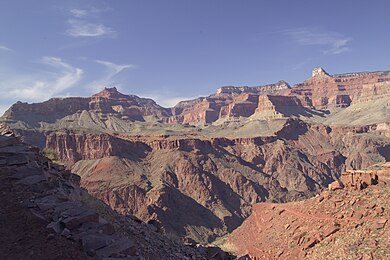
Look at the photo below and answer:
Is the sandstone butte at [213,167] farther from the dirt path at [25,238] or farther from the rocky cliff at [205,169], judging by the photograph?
the dirt path at [25,238]

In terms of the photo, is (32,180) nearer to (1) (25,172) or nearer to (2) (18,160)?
(1) (25,172)

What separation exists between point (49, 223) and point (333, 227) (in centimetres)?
2018

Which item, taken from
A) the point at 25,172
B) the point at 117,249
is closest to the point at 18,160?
the point at 25,172

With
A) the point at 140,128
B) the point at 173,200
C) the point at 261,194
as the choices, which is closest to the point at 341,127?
the point at 261,194

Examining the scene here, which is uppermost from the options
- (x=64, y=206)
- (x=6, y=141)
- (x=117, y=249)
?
(x=6, y=141)

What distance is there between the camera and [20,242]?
12.0m

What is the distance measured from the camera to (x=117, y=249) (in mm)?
12469

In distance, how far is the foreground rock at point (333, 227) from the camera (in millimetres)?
22609

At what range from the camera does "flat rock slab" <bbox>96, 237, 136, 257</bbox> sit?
12.1 m

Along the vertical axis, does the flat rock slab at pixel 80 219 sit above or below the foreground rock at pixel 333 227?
above

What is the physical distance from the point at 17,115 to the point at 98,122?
108 ft

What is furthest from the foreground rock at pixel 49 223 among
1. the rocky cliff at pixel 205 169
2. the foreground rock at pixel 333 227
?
the rocky cliff at pixel 205 169

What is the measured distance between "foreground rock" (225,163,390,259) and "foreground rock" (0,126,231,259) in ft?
38.5

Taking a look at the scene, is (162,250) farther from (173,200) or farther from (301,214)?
(173,200)
